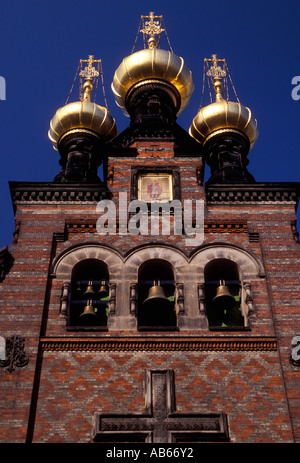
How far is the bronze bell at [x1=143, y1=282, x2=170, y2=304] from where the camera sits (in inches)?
526

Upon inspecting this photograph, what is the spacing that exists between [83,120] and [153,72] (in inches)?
91.6

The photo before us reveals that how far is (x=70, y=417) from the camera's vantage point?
11477mm

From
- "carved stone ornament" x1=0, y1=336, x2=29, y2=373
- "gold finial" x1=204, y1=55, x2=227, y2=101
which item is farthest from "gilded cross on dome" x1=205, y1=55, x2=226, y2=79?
"carved stone ornament" x1=0, y1=336, x2=29, y2=373

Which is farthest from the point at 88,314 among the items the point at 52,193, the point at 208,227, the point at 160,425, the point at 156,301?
the point at 52,193

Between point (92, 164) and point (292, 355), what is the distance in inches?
391

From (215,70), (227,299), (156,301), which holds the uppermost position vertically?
(215,70)

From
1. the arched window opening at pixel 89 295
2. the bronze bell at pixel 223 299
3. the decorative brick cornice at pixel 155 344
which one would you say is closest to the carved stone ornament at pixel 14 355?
the decorative brick cornice at pixel 155 344

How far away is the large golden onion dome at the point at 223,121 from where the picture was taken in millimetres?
21375

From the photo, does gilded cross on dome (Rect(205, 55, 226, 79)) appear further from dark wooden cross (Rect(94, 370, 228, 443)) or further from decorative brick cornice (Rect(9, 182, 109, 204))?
dark wooden cross (Rect(94, 370, 228, 443))

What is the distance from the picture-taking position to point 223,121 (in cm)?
2139

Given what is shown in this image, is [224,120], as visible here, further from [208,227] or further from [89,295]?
[89,295]

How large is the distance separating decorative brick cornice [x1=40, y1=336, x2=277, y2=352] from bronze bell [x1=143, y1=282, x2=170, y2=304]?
3.12 feet
